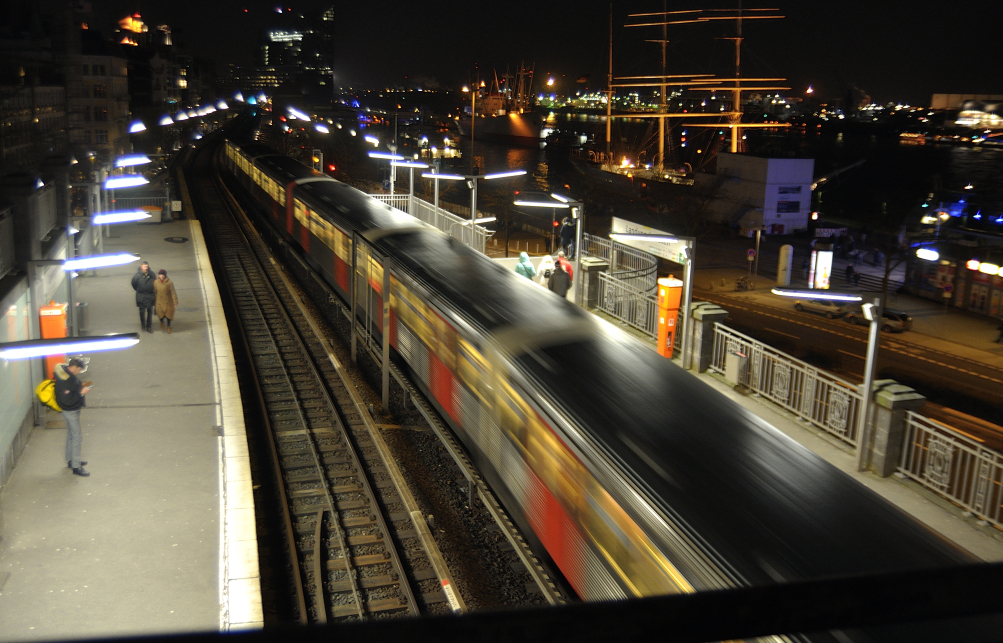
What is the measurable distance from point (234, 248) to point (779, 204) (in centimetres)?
3438

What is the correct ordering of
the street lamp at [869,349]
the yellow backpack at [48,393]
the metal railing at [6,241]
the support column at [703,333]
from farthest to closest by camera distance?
the support column at [703,333]
the metal railing at [6,241]
the yellow backpack at [48,393]
the street lamp at [869,349]

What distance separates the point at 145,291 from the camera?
1609 cm

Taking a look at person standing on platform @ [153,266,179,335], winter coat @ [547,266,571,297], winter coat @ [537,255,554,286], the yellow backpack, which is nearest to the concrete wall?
the yellow backpack

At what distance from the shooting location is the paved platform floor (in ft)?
23.5

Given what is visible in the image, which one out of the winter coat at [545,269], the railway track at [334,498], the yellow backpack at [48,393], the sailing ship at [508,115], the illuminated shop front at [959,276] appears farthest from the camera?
the sailing ship at [508,115]

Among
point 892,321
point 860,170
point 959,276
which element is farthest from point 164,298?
point 860,170

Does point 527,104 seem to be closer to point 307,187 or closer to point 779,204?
point 779,204

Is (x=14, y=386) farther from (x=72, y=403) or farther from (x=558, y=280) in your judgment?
(x=558, y=280)

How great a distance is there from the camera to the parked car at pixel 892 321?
91.2ft

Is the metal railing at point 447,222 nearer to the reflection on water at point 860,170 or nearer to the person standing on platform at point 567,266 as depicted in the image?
the person standing on platform at point 567,266

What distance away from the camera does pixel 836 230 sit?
46.5 m

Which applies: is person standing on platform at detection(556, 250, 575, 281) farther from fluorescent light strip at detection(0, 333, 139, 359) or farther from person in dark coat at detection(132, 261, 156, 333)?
fluorescent light strip at detection(0, 333, 139, 359)

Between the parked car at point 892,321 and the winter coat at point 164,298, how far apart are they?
873 inches

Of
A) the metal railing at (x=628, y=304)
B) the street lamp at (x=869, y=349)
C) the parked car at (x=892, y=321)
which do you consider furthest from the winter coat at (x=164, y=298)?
the parked car at (x=892, y=321)
